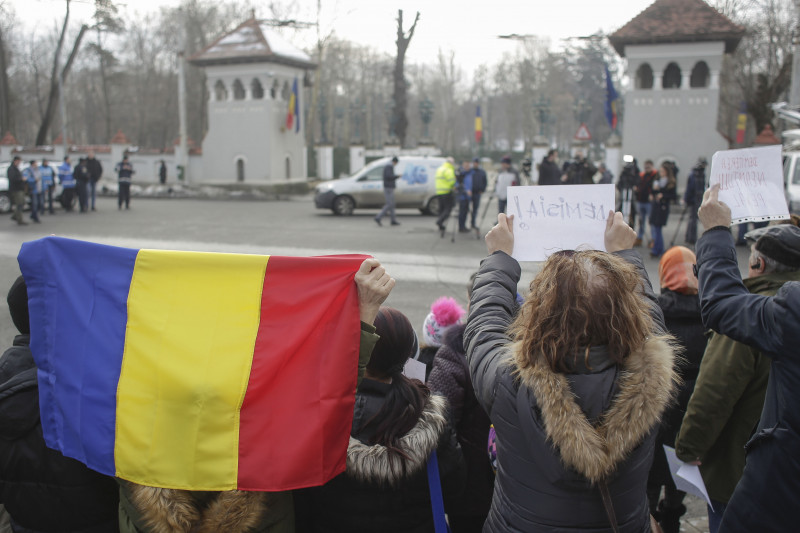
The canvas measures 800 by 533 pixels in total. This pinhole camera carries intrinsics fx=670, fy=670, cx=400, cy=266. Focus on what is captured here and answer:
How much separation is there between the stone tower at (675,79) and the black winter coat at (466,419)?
23.5 m

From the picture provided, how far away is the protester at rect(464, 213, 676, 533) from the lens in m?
1.82

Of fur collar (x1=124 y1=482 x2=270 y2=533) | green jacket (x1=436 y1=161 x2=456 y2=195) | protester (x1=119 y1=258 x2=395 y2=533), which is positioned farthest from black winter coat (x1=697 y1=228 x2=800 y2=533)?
green jacket (x1=436 y1=161 x2=456 y2=195)

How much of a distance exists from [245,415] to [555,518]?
3.53 ft

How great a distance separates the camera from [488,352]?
6.88ft

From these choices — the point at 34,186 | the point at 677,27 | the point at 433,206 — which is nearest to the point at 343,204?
the point at 433,206

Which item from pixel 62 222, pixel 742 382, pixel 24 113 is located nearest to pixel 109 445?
pixel 742 382

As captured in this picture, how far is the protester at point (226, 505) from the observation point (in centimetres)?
223

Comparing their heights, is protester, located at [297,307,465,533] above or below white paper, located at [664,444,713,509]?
above

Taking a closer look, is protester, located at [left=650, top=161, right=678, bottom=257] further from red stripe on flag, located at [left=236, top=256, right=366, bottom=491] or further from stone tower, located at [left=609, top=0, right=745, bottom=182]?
red stripe on flag, located at [left=236, top=256, right=366, bottom=491]

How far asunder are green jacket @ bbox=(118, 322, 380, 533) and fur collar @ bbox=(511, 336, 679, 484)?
0.74m

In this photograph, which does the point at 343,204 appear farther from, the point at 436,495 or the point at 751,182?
the point at 436,495

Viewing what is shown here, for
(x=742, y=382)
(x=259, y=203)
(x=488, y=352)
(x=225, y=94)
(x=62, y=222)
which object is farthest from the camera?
(x=225, y=94)

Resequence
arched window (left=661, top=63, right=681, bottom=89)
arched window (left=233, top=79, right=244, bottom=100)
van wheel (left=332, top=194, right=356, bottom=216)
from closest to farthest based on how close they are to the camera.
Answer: van wheel (left=332, top=194, right=356, bottom=216) → arched window (left=661, top=63, right=681, bottom=89) → arched window (left=233, top=79, right=244, bottom=100)

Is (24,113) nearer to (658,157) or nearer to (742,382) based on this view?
(658,157)
